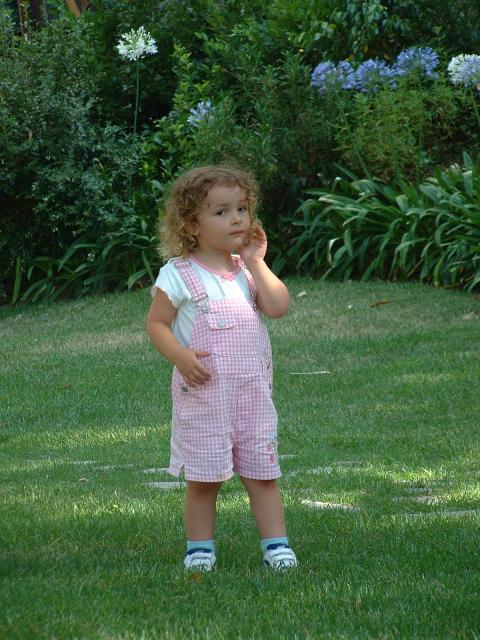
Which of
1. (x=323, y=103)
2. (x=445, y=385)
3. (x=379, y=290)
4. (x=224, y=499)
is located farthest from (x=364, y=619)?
(x=323, y=103)

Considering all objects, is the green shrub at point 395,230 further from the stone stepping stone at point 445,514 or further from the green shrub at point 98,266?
the stone stepping stone at point 445,514

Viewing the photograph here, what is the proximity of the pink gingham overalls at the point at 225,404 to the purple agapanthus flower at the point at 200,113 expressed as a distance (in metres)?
7.87

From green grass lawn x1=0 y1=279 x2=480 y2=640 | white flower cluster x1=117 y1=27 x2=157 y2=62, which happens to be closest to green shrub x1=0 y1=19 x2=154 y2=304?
white flower cluster x1=117 y1=27 x2=157 y2=62

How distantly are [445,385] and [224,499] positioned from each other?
8.73 ft

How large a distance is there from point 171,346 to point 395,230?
721cm

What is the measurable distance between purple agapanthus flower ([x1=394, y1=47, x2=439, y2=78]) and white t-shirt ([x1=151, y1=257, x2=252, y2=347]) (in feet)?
26.7

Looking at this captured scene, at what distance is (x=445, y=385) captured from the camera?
773cm

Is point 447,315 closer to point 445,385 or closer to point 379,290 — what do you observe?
point 379,290

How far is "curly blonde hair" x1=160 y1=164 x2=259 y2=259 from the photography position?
13.4 ft

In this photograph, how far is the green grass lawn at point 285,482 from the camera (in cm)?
330

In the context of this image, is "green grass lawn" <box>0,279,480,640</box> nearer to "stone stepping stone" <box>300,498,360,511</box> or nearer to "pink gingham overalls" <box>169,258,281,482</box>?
"stone stepping stone" <box>300,498,360,511</box>

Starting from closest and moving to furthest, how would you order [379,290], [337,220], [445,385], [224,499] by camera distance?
[224,499]
[445,385]
[379,290]
[337,220]

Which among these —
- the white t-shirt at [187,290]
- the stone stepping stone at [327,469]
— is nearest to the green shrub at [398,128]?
the stone stepping stone at [327,469]

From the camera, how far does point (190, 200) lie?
Answer: 13.4 feet
